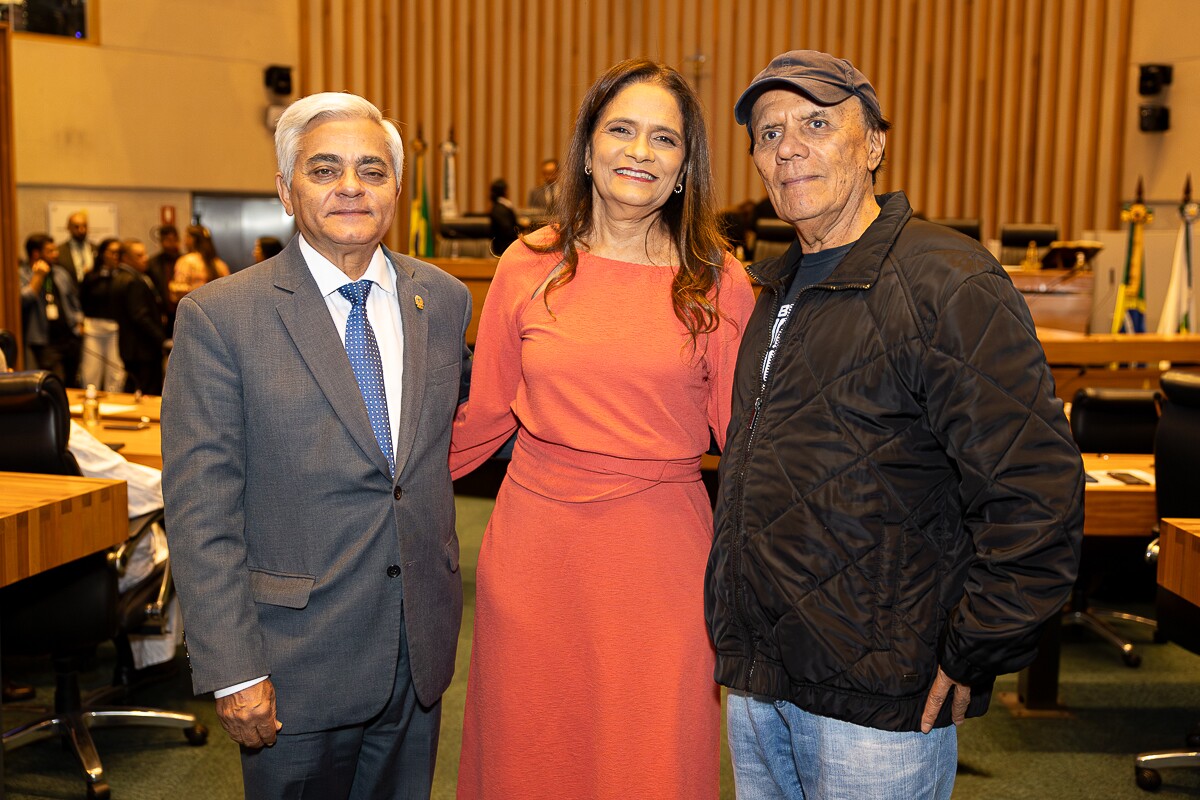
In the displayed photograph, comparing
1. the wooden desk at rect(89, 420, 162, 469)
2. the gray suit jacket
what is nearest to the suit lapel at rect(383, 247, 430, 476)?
the gray suit jacket

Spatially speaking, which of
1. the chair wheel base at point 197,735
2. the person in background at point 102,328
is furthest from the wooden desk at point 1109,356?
the person in background at point 102,328

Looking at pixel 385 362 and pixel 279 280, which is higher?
pixel 279 280

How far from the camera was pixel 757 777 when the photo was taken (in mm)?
1883

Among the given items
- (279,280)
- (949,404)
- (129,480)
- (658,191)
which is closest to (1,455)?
(129,480)

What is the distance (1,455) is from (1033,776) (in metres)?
3.21

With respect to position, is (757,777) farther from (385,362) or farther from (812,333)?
(385,362)

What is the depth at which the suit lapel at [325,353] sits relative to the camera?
1871 millimetres

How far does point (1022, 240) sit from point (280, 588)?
8.65m

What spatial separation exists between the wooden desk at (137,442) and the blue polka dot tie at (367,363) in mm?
2070

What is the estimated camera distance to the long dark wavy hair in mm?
2146

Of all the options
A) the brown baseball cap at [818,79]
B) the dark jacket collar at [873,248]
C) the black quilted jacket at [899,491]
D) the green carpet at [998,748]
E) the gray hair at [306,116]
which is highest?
the brown baseball cap at [818,79]

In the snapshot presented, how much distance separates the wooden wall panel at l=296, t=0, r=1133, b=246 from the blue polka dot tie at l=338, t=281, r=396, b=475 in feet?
35.1

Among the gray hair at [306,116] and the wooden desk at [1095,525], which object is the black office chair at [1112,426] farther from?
the gray hair at [306,116]

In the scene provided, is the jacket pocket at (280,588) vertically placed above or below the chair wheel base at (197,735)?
above
